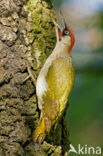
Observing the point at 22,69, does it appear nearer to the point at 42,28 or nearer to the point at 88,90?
the point at 42,28

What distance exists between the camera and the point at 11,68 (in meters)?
3.15

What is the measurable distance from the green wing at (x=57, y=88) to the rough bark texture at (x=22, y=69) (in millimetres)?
128

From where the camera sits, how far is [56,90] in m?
3.37

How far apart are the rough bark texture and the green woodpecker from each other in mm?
72

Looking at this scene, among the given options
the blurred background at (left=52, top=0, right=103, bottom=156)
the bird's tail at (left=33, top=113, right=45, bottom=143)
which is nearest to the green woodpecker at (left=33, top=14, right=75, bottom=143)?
the bird's tail at (left=33, top=113, right=45, bottom=143)

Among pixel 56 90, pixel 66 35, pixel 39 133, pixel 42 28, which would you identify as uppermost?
pixel 42 28

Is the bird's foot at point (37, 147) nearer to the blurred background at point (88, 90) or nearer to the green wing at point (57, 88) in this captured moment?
the green wing at point (57, 88)

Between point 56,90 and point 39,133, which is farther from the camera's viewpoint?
point 56,90

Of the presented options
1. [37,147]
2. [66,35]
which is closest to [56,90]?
[37,147]

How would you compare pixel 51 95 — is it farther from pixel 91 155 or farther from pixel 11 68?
pixel 91 155

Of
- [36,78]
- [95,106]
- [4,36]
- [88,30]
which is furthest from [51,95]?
[88,30]

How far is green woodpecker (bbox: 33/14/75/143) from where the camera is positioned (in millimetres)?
3176

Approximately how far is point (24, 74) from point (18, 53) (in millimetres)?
207

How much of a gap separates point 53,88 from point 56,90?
4cm
